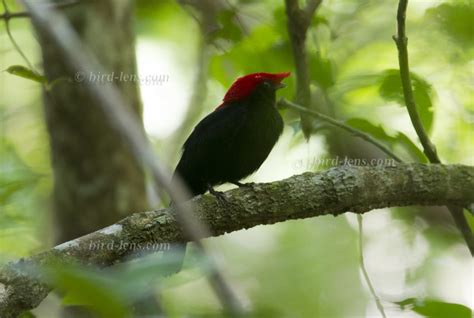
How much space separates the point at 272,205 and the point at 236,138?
42.0 inches

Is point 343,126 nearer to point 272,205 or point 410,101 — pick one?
point 410,101

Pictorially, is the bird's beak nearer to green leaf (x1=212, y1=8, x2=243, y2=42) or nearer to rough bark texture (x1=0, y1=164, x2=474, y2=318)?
green leaf (x1=212, y1=8, x2=243, y2=42)

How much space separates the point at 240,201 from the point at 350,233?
11.2ft

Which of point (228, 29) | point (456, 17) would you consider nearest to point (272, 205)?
point (228, 29)

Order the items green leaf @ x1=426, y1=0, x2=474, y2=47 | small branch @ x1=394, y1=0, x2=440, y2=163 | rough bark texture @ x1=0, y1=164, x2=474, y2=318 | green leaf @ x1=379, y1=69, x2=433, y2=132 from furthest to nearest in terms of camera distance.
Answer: green leaf @ x1=426, y1=0, x2=474, y2=47, green leaf @ x1=379, y1=69, x2=433, y2=132, small branch @ x1=394, y1=0, x2=440, y2=163, rough bark texture @ x1=0, y1=164, x2=474, y2=318

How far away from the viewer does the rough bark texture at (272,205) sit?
2402 millimetres

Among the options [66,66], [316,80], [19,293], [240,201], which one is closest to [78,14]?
[66,66]

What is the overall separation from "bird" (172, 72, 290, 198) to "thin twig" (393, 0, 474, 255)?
2.78 ft

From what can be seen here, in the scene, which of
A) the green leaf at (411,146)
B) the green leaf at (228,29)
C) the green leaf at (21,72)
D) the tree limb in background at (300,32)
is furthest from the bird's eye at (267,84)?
the green leaf at (21,72)

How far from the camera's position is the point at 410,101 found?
3.34 m

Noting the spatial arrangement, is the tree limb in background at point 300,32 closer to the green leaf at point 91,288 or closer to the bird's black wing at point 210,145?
the bird's black wing at point 210,145

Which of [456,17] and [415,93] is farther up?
[456,17]

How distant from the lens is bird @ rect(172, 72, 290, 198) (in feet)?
13.4

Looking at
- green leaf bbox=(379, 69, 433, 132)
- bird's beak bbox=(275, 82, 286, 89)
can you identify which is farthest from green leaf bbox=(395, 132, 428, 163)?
bird's beak bbox=(275, 82, 286, 89)
